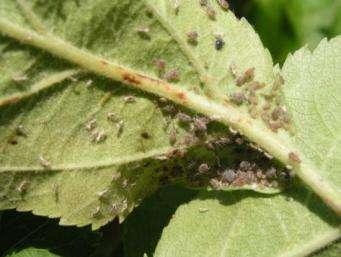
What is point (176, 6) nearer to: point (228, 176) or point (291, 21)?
point (228, 176)

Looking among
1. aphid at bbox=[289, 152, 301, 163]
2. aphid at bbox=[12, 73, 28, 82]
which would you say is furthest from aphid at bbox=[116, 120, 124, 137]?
aphid at bbox=[289, 152, 301, 163]

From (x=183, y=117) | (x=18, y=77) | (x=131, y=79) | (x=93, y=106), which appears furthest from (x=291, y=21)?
(x=18, y=77)

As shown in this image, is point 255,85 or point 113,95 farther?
point 255,85

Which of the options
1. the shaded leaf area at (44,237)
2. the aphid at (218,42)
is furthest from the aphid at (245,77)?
the shaded leaf area at (44,237)

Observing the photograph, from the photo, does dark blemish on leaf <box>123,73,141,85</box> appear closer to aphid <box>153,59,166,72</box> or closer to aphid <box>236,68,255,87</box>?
→ aphid <box>153,59,166,72</box>

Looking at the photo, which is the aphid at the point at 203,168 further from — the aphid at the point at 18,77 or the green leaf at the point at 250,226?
the aphid at the point at 18,77
